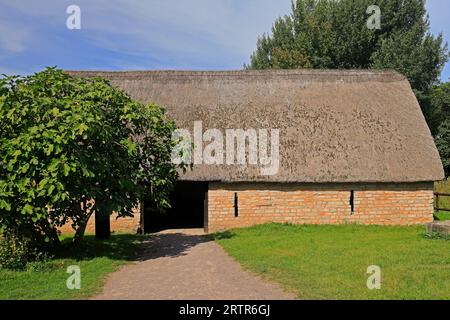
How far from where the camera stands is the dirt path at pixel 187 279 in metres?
7.23

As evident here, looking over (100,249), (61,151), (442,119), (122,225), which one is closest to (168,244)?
(100,249)

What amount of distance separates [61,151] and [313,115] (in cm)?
1046

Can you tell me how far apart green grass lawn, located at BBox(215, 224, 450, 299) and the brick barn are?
3.00 ft

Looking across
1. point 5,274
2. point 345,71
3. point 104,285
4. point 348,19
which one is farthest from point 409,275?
point 348,19

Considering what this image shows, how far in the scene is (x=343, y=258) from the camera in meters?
9.71

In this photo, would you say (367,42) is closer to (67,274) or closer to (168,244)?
(168,244)

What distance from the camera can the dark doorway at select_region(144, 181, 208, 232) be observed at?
62.3 ft

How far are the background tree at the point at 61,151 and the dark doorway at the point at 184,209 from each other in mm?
7777

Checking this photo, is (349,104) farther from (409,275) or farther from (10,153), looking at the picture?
(10,153)

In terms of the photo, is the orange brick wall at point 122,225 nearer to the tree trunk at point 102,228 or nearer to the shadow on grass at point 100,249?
the tree trunk at point 102,228

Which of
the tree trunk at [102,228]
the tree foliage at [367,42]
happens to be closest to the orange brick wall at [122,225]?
the tree trunk at [102,228]

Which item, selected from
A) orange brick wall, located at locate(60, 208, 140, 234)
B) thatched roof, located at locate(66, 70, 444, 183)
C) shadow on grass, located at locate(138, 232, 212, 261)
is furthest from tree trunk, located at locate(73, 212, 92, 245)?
thatched roof, located at locate(66, 70, 444, 183)

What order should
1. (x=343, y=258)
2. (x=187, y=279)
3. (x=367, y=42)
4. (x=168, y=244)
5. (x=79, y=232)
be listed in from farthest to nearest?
(x=367, y=42) → (x=168, y=244) → (x=79, y=232) → (x=343, y=258) → (x=187, y=279)
